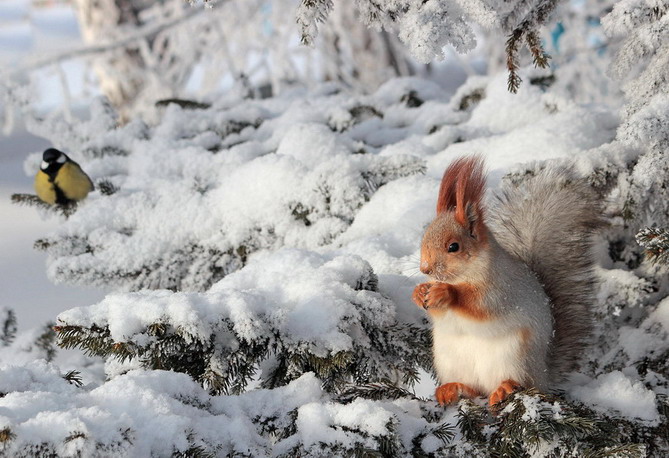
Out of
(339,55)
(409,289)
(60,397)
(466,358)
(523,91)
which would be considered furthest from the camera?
(339,55)

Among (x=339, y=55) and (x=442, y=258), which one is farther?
(x=339, y=55)

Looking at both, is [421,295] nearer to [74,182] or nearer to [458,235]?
[458,235]

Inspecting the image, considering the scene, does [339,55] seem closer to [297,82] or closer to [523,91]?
[297,82]

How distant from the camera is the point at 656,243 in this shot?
1294 mm

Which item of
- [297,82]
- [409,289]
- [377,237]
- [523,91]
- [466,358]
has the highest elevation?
[297,82]

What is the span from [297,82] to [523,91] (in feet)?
12.2

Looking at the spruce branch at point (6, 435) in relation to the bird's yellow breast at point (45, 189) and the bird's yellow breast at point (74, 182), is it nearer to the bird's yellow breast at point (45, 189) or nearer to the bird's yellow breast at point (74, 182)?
the bird's yellow breast at point (74, 182)

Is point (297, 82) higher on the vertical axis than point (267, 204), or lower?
higher

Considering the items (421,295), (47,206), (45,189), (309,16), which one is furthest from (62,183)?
(421,295)

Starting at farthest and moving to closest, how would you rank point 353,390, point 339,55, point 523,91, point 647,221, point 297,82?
1. point 339,55
2. point 297,82
3. point 523,91
4. point 647,221
5. point 353,390

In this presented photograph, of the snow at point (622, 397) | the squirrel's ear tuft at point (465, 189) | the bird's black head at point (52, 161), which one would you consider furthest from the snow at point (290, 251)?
the squirrel's ear tuft at point (465, 189)

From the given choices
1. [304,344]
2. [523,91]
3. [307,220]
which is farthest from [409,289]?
[523,91]

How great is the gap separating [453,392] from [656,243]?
1.54 ft

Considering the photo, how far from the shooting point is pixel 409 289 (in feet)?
4.91
